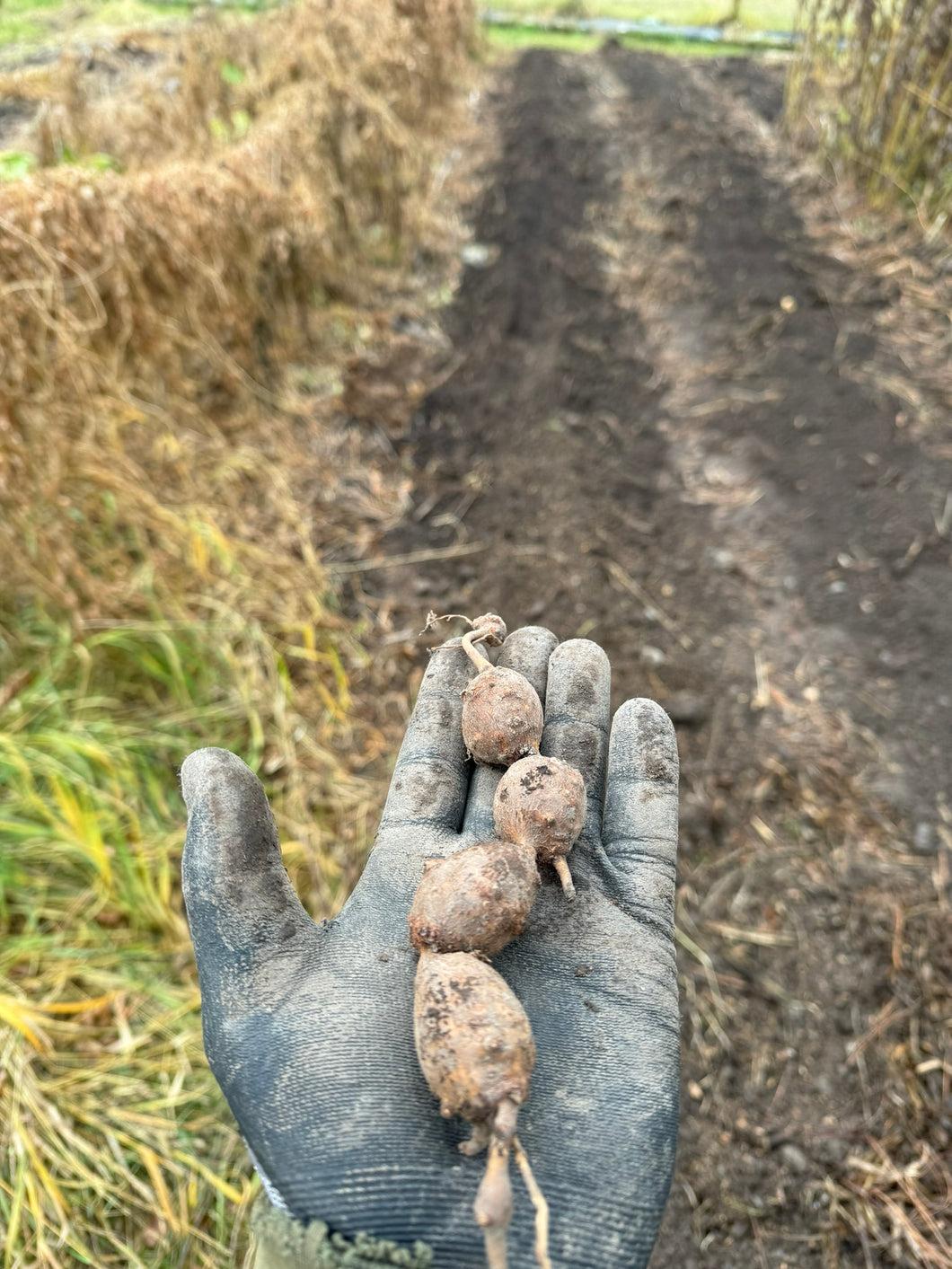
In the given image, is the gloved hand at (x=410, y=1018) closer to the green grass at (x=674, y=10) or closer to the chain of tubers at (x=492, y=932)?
the chain of tubers at (x=492, y=932)

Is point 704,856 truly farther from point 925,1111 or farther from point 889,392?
point 889,392

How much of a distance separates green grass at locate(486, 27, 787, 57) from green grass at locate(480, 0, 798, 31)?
0.87 metres

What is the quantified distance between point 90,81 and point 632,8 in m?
11.5

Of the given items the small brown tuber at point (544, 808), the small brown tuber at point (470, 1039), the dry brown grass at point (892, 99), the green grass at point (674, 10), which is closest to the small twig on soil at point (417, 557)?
the small brown tuber at point (544, 808)

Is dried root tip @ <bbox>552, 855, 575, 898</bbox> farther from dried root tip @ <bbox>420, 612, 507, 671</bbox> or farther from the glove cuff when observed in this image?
the glove cuff

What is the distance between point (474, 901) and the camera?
4.74 ft

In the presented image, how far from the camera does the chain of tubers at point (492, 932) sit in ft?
3.95

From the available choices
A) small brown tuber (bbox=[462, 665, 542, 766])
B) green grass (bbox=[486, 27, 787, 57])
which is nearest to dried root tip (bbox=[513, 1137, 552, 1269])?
small brown tuber (bbox=[462, 665, 542, 766])

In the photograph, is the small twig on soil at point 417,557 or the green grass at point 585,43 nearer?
the small twig on soil at point 417,557

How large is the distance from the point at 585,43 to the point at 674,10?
2805mm

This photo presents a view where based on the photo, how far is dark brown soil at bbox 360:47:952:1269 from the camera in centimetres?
208

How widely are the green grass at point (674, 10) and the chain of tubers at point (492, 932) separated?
50.3 feet

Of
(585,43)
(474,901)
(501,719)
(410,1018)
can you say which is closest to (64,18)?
(585,43)

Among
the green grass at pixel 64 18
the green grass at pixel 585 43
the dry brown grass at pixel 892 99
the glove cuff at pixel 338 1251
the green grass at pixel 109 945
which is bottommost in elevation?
the green grass at pixel 109 945
